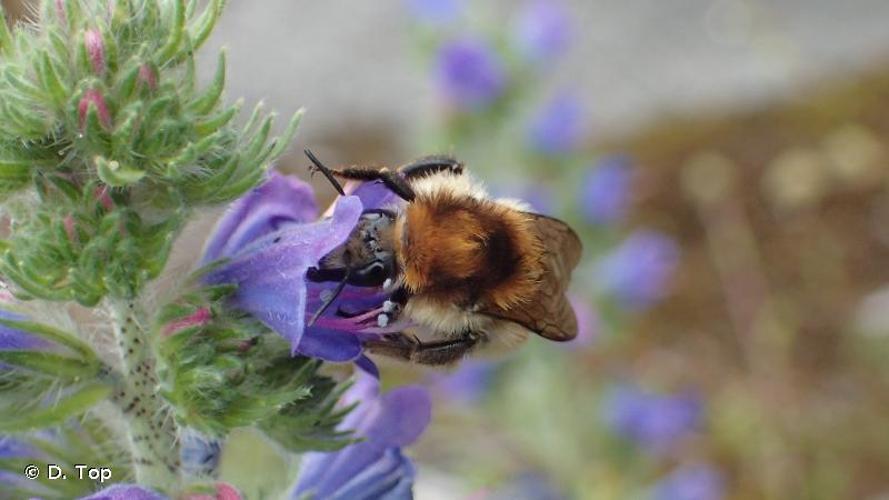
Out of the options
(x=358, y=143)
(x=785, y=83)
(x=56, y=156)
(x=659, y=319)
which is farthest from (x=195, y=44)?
(x=785, y=83)

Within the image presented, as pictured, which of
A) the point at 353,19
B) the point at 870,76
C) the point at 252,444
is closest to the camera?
the point at 252,444

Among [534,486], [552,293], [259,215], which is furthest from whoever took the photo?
[534,486]

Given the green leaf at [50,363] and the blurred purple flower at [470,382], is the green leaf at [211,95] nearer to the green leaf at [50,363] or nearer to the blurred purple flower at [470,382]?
the green leaf at [50,363]

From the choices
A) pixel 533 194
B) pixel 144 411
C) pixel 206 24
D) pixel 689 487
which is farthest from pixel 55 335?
pixel 689 487

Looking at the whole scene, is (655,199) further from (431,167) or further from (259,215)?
(259,215)

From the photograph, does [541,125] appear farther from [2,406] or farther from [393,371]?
[2,406]
